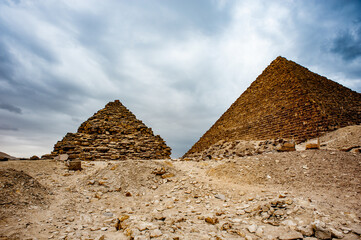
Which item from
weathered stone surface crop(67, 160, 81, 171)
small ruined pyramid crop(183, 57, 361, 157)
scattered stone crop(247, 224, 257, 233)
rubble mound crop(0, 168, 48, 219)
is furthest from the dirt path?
small ruined pyramid crop(183, 57, 361, 157)

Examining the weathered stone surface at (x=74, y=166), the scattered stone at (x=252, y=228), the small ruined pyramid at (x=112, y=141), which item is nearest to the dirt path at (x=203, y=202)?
the scattered stone at (x=252, y=228)

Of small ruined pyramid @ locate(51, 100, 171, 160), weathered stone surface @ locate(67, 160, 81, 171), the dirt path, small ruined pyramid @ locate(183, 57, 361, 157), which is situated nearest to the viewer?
the dirt path

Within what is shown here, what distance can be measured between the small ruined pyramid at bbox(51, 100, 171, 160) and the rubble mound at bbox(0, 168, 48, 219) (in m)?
5.86

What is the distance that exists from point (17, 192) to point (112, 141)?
10393mm

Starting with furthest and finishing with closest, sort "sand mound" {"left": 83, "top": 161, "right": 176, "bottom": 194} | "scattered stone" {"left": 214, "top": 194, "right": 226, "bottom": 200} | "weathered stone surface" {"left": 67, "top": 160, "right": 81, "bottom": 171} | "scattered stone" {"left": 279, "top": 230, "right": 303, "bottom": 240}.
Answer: "weathered stone surface" {"left": 67, "top": 160, "right": 81, "bottom": 171}, "sand mound" {"left": 83, "top": 161, "right": 176, "bottom": 194}, "scattered stone" {"left": 214, "top": 194, "right": 226, "bottom": 200}, "scattered stone" {"left": 279, "top": 230, "right": 303, "bottom": 240}

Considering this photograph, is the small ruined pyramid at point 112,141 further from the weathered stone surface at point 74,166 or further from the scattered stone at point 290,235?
the scattered stone at point 290,235

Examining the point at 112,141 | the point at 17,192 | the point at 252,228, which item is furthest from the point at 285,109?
the point at 17,192

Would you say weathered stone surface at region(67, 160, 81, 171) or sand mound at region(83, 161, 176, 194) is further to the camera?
weathered stone surface at region(67, 160, 81, 171)

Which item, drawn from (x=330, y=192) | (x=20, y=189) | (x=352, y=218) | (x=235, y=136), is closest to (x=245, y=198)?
(x=352, y=218)

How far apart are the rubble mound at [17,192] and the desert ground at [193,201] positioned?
2 cm

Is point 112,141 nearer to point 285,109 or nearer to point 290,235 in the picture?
point 290,235

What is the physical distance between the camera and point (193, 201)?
4.10 meters

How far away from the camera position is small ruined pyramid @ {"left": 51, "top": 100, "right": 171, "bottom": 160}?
1241 cm

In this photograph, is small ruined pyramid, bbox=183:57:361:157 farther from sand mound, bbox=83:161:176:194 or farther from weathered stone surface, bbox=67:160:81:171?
weathered stone surface, bbox=67:160:81:171
